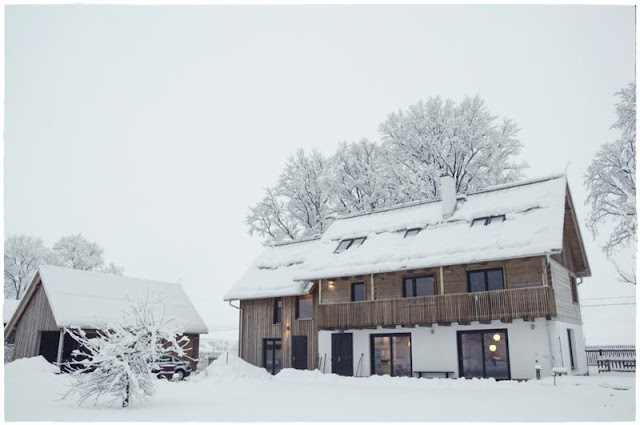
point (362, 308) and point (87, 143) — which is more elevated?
point (87, 143)

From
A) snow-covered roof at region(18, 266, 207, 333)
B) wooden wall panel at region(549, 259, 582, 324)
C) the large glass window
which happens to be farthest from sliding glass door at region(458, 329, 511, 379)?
snow-covered roof at region(18, 266, 207, 333)

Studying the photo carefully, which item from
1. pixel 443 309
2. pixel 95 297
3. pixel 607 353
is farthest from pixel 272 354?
pixel 607 353

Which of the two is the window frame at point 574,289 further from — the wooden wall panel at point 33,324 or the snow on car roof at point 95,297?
the wooden wall panel at point 33,324

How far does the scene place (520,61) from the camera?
21703mm

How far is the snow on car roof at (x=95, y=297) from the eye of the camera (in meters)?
26.6

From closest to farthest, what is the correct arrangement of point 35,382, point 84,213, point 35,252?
point 35,382 < point 35,252 < point 84,213

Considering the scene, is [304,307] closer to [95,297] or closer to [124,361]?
[95,297]

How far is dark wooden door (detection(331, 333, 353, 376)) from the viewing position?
24.0 metres

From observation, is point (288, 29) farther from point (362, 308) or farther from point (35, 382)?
point (35, 382)

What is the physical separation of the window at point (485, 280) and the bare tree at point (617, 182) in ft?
26.1

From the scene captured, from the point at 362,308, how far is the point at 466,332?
4698 millimetres

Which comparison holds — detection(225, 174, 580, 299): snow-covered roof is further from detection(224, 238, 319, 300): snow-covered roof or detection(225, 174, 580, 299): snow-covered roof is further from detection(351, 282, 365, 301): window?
detection(351, 282, 365, 301): window

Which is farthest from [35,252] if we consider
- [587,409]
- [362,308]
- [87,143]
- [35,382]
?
[587,409]

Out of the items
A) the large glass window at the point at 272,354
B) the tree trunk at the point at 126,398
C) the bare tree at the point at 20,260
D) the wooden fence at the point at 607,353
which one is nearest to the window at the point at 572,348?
the wooden fence at the point at 607,353
